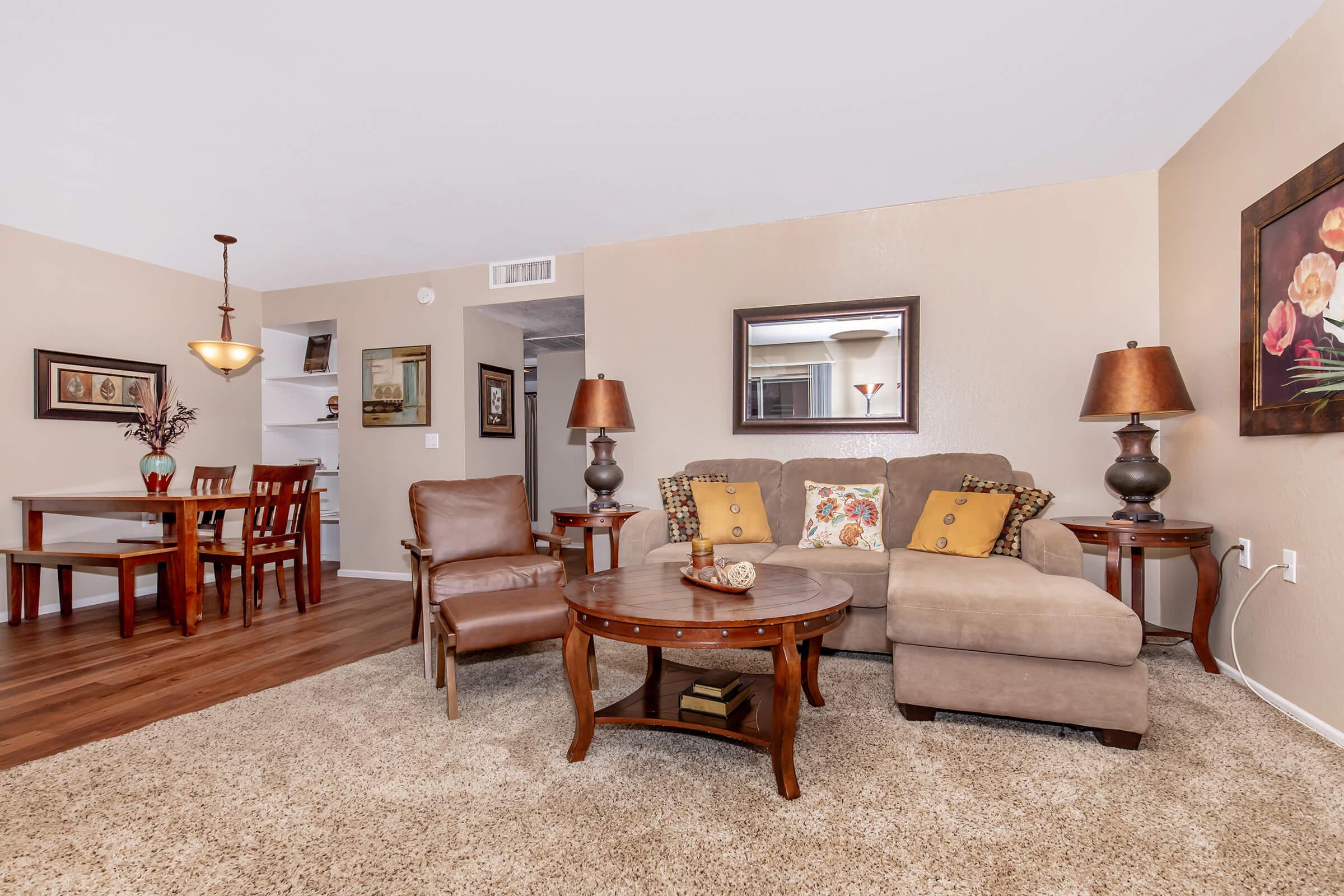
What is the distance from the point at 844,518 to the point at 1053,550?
0.96 metres

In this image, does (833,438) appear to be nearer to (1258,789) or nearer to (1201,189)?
(1201,189)

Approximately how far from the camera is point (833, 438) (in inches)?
161

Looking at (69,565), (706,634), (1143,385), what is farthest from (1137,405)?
(69,565)

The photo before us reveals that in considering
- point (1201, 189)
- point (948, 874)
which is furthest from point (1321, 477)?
point (948, 874)

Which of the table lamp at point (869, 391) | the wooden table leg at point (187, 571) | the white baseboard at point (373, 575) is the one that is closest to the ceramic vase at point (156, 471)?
the wooden table leg at point (187, 571)

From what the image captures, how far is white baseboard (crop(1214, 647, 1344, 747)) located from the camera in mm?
2180

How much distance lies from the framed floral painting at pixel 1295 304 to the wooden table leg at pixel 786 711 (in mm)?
1688

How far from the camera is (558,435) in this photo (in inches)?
289

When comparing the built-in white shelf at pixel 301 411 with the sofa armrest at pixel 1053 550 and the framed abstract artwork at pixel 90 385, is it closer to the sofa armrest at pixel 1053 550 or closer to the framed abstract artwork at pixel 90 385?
the framed abstract artwork at pixel 90 385

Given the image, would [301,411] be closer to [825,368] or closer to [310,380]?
[310,380]

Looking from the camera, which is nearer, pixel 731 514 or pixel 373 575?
pixel 731 514

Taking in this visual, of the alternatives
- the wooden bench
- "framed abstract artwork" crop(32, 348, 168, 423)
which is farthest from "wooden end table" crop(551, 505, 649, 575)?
"framed abstract artwork" crop(32, 348, 168, 423)

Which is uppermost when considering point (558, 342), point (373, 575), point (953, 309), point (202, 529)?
point (558, 342)

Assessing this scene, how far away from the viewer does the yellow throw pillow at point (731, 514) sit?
142 inches
